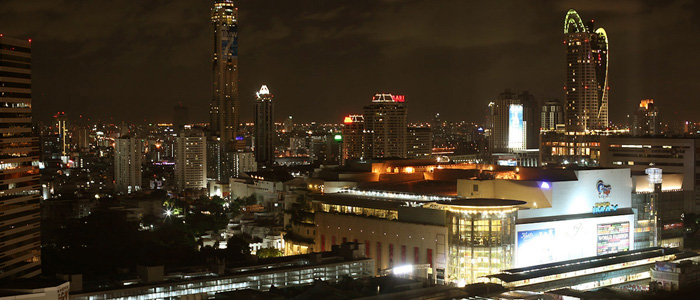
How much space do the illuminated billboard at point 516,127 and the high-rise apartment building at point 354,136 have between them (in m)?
17.9

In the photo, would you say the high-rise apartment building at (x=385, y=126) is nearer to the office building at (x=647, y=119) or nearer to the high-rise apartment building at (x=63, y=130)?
the office building at (x=647, y=119)

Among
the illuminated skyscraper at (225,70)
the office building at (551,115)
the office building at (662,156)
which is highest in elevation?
the illuminated skyscraper at (225,70)

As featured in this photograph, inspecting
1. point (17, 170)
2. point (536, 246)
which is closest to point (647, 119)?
point (536, 246)

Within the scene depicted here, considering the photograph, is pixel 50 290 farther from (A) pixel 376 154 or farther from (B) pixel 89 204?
(A) pixel 376 154

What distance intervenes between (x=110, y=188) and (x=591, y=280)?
154 ft

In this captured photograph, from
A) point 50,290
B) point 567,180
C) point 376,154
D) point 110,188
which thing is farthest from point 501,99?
point 50,290

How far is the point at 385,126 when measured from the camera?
211 feet

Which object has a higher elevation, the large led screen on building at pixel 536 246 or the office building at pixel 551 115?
the office building at pixel 551 115

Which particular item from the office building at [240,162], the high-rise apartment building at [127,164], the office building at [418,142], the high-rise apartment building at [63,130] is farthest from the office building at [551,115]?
the high-rise apartment building at [63,130]

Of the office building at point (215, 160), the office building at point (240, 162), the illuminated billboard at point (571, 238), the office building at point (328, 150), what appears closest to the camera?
the illuminated billboard at point (571, 238)

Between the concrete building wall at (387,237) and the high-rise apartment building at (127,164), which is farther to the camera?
the high-rise apartment building at (127,164)

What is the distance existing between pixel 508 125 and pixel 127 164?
34.9m

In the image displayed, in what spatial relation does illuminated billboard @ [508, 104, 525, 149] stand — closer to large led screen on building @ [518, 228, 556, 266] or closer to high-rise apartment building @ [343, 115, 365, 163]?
high-rise apartment building @ [343, 115, 365, 163]

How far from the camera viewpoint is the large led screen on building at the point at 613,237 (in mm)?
26094
